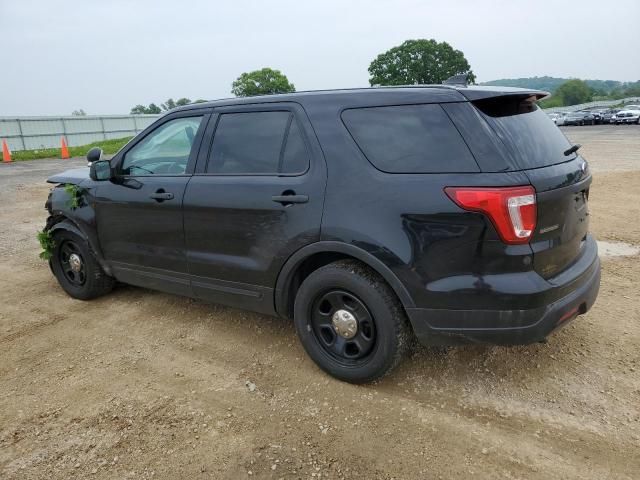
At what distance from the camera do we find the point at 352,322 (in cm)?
314

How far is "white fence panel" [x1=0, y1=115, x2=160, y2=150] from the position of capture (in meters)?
26.3

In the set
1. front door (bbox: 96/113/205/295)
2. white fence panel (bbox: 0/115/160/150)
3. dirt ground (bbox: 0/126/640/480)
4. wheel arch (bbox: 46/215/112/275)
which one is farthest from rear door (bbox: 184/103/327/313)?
white fence panel (bbox: 0/115/160/150)

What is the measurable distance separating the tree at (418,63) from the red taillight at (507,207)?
73352mm

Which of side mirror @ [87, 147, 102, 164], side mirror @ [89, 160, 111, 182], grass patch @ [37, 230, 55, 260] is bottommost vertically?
grass patch @ [37, 230, 55, 260]

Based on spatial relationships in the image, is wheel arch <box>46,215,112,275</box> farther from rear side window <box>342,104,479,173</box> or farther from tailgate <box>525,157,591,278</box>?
tailgate <box>525,157,591,278</box>

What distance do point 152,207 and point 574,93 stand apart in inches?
5018

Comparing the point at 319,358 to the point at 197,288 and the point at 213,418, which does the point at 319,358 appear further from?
the point at 197,288

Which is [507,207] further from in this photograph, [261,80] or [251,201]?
[261,80]

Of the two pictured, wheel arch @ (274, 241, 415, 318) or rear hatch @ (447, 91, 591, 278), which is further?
wheel arch @ (274, 241, 415, 318)

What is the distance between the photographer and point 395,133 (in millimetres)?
2947

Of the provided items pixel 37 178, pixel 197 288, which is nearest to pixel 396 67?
pixel 37 178

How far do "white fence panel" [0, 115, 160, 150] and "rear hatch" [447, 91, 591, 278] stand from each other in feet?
73.8

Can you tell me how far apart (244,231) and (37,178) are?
13288mm

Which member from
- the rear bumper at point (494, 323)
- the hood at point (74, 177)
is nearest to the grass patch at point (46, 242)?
the hood at point (74, 177)
